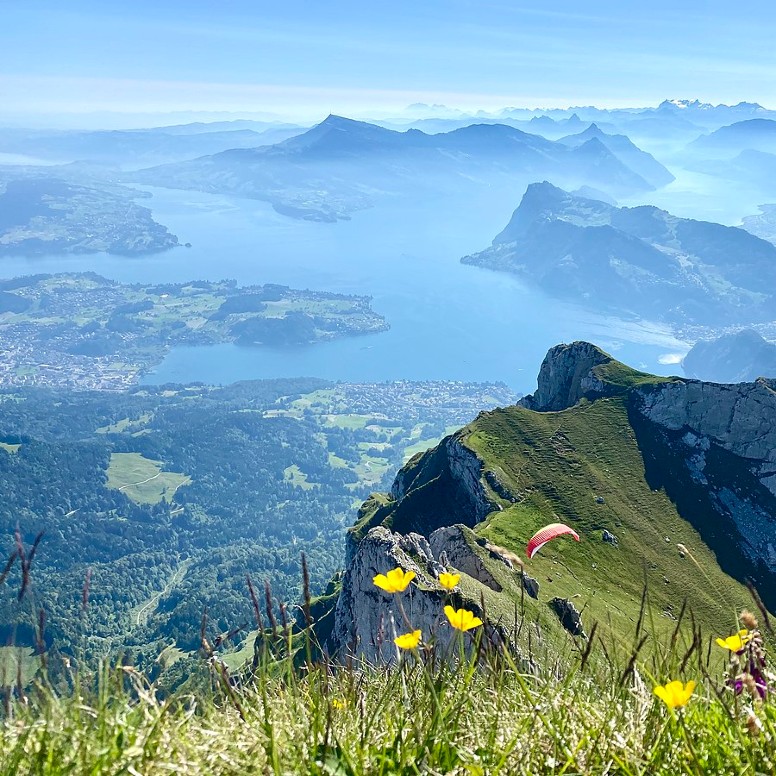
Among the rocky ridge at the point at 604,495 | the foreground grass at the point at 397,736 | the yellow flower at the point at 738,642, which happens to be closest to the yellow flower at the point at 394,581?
the foreground grass at the point at 397,736

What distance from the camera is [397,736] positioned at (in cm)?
348

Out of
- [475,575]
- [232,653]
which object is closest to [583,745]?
[475,575]

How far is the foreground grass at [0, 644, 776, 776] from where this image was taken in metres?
3.27

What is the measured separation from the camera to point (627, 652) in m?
4.43

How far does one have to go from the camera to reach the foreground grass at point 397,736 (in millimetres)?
3268

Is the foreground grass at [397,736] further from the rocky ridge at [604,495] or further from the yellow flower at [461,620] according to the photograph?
the rocky ridge at [604,495]

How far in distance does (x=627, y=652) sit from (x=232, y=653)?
157m

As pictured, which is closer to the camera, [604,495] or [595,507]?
[595,507]

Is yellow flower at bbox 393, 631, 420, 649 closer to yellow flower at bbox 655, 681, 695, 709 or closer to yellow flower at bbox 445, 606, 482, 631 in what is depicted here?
yellow flower at bbox 445, 606, 482, 631

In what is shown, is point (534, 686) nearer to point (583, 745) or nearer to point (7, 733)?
point (583, 745)

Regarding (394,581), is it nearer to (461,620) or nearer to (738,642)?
(461,620)

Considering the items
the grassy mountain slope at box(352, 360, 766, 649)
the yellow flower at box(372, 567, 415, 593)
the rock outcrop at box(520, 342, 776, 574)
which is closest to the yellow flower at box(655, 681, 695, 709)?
the yellow flower at box(372, 567, 415, 593)

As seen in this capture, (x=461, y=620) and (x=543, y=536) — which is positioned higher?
(x=461, y=620)

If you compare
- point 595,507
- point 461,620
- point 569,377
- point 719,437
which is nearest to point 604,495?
point 595,507
